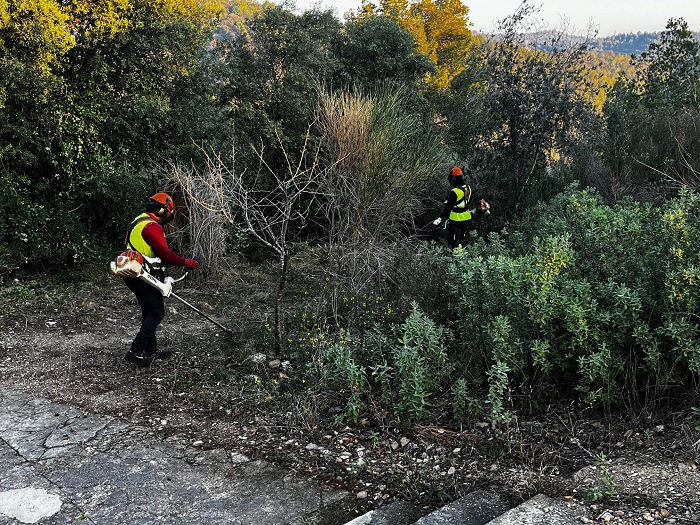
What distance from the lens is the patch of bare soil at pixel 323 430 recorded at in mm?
3059

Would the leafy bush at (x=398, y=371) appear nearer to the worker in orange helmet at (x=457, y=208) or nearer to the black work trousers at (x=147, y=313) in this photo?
the black work trousers at (x=147, y=313)

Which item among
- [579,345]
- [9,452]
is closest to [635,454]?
[579,345]

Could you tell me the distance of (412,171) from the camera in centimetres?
883

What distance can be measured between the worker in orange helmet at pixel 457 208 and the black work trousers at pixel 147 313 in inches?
177

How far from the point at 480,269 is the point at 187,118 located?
7890 millimetres

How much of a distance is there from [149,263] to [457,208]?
196 inches

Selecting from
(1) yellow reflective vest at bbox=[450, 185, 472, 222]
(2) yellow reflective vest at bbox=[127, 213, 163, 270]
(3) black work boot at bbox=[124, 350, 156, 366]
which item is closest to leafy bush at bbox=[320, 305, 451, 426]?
(3) black work boot at bbox=[124, 350, 156, 366]

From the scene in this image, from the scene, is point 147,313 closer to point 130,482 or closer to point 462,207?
point 130,482

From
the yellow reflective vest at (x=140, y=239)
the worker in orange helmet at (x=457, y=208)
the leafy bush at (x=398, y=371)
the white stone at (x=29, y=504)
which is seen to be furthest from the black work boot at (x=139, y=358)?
the worker in orange helmet at (x=457, y=208)

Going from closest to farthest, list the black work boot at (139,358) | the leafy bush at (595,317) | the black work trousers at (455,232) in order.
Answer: the leafy bush at (595,317)
the black work boot at (139,358)
the black work trousers at (455,232)

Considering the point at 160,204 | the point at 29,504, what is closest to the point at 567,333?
the point at 29,504

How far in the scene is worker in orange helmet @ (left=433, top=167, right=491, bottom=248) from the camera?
912 centimetres

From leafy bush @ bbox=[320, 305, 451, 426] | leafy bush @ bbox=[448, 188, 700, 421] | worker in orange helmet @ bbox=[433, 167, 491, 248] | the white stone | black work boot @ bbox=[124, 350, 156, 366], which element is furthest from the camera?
worker in orange helmet @ bbox=[433, 167, 491, 248]

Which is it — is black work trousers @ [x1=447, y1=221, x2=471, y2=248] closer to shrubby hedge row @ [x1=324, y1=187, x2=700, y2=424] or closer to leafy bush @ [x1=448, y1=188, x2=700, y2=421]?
shrubby hedge row @ [x1=324, y1=187, x2=700, y2=424]
